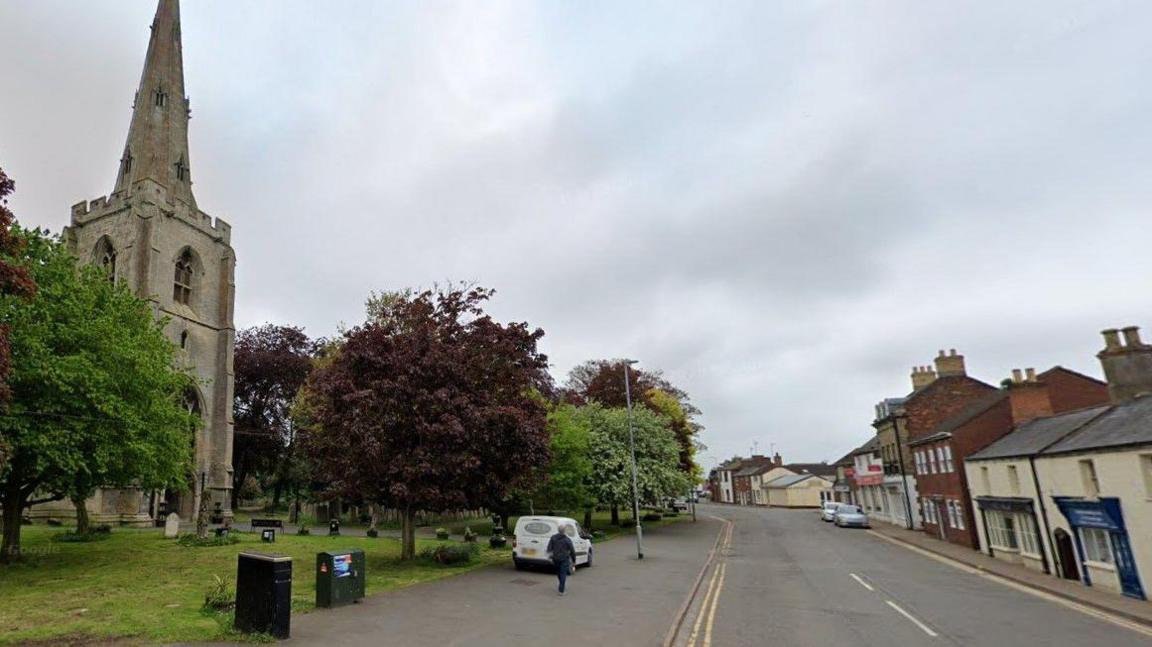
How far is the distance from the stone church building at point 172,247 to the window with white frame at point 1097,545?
148 feet

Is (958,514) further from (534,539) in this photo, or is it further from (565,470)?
(534,539)

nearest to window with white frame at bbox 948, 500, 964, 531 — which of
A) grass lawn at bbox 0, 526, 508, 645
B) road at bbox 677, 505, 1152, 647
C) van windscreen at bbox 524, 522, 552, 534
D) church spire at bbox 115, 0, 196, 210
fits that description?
road at bbox 677, 505, 1152, 647

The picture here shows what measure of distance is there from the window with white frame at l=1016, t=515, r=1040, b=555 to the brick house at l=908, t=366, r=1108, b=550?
5.37 m

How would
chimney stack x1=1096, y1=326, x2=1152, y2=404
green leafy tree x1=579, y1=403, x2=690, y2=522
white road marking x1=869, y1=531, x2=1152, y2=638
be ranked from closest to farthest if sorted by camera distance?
white road marking x1=869, y1=531, x2=1152, y2=638
chimney stack x1=1096, y1=326, x2=1152, y2=404
green leafy tree x1=579, y1=403, x2=690, y2=522

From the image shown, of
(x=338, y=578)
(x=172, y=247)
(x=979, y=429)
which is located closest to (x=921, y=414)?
(x=979, y=429)

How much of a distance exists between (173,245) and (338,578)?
43233mm

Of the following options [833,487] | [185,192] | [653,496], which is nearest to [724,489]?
[833,487]

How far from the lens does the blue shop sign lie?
58.7 feet

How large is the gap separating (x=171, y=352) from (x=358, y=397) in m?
12.2

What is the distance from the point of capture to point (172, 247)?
4531 centimetres

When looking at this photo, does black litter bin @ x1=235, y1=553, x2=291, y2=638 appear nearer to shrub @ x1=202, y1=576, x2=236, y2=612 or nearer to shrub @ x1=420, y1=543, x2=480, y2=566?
shrub @ x1=202, y1=576, x2=236, y2=612

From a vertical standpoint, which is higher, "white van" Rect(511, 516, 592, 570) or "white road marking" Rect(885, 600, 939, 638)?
"white van" Rect(511, 516, 592, 570)

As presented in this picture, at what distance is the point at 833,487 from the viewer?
74.1 meters

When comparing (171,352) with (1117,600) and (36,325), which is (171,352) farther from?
(1117,600)
